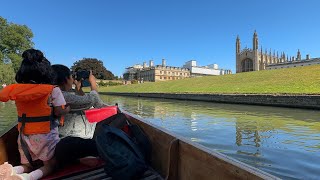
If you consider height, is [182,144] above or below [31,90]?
below

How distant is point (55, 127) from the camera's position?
354 centimetres

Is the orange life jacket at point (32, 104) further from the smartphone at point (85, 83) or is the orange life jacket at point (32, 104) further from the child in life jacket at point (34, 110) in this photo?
the smartphone at point (85, 83)

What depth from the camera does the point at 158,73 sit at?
13312cm

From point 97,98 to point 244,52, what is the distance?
11554 centimetres

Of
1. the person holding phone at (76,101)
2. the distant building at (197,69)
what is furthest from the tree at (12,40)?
the distant building at (197,69)

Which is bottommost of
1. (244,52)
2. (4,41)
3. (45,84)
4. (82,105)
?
(82,105)

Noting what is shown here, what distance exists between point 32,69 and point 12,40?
58.8 meters

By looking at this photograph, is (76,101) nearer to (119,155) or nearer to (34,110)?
(34,110)

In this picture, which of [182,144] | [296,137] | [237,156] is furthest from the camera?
[296,137]

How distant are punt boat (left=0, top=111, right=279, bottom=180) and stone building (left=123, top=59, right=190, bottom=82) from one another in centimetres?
12624

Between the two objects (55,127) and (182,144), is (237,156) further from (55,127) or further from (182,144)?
(55,127)

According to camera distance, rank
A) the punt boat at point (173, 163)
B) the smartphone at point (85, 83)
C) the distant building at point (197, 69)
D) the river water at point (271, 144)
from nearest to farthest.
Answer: the punt boat at point (173, 163), the smartphone at point (85, 83), the river water at point (271, 144), the distant building at point (197, 69)

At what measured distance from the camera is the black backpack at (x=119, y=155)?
311 centimetres

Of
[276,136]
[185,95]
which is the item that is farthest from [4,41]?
[276,136]
